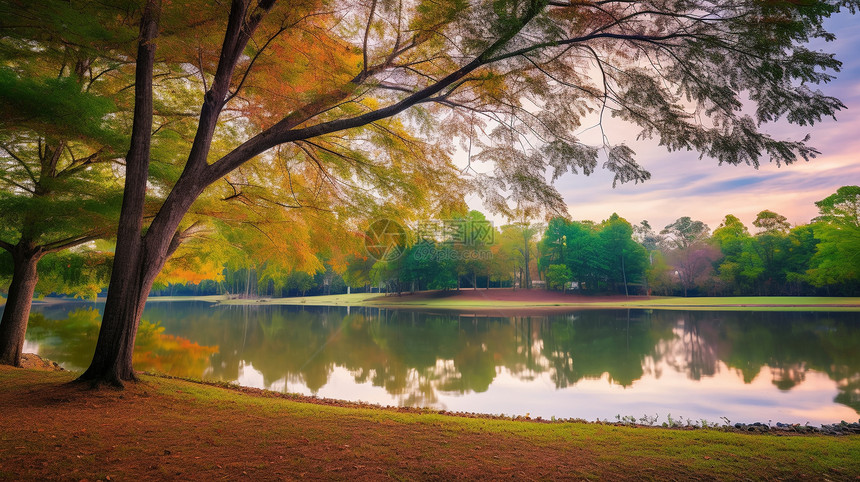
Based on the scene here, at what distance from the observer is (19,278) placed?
7898 millimetres

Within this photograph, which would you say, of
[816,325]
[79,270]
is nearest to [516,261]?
[816,325]

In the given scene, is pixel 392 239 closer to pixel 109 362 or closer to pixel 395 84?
pixel 395 84

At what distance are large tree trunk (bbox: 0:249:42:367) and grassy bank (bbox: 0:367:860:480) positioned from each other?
3489mm

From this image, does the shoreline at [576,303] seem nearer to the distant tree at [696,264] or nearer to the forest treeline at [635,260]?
the forest treeline at [635,260]

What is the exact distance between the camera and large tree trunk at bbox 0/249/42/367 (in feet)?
25.7

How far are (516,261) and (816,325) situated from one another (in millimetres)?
33490

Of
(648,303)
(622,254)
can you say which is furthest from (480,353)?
(622,254)

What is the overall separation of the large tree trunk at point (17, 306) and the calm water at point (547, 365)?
3373mm

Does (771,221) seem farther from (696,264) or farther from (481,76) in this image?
(481,76)

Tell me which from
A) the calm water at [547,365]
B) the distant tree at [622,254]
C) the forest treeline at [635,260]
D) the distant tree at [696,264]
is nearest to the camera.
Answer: the calm water at [547,365]

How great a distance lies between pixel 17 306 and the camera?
785cm

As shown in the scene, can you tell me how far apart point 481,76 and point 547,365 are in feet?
30.0

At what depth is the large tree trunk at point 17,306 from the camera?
7.84 meters

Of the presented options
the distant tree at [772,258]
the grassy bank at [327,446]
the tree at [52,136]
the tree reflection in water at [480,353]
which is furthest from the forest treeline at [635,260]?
the grassy bank at [327,446]
